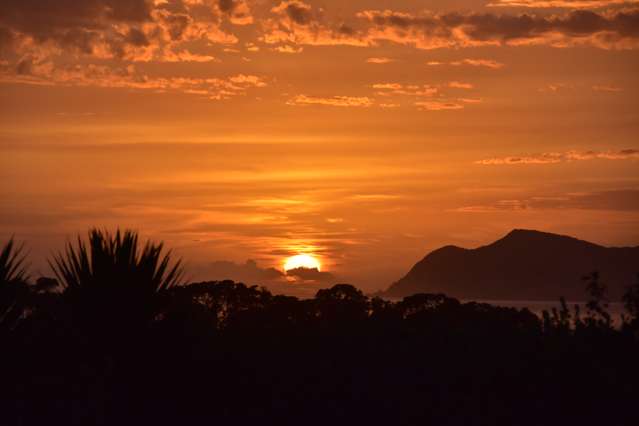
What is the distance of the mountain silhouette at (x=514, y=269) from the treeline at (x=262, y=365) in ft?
336

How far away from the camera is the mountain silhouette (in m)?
131

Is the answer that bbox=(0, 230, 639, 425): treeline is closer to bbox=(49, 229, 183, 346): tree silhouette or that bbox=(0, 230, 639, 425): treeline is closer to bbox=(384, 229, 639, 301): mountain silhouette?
bbox=(49, 229, 183, 346): tree silhouette

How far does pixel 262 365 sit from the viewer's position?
1597 cm

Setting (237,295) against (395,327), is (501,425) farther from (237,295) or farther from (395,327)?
(237,295)

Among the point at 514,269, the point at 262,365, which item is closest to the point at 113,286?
the point at 262,365

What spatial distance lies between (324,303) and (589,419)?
19338mm

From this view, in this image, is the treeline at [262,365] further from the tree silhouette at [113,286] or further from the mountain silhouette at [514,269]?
the mountain silhouette at [514,269]

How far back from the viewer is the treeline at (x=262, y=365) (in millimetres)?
13383

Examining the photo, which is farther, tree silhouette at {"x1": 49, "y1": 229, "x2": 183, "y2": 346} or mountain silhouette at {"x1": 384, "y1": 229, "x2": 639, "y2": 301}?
mountain silhouette at {"x1": 384, "y1": 229, "x2": 639, "y2": 301}

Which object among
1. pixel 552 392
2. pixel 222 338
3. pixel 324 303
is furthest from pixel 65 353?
pixel 324 303

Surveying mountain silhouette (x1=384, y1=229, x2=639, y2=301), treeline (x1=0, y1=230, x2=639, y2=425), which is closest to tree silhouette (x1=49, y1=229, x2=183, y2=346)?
treeline (x1=0, y1=230, x2=639, y2=425)

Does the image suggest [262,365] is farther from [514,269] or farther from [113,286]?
[514,269]

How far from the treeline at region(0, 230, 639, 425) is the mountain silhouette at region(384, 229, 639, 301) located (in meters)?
102

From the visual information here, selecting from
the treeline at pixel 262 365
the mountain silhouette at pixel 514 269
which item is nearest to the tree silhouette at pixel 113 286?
the treeline at pixel 262 365
